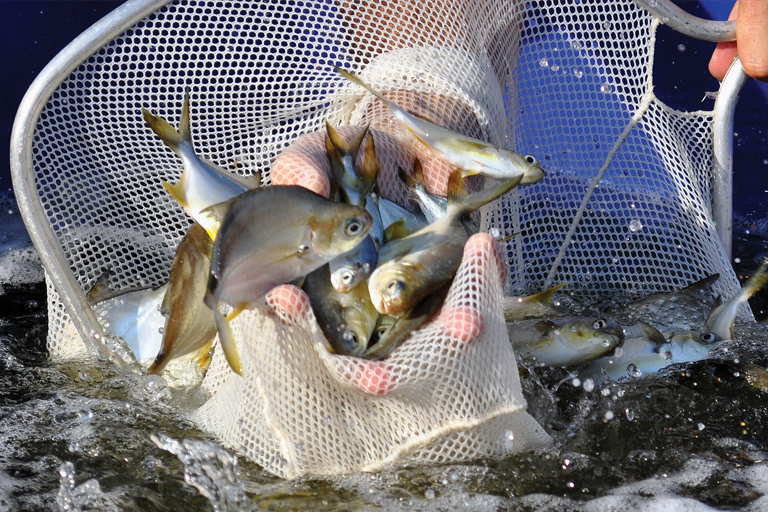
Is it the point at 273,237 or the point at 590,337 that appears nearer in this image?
the point at 273,237

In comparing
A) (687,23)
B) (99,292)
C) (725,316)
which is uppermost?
(687,23)

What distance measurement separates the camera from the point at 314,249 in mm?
1901

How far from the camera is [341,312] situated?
216 centimetres

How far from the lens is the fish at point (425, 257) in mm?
2068

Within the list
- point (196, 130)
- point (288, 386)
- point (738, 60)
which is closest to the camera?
point (288, 386)

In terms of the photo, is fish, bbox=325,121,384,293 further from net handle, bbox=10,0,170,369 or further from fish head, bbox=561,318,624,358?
net handle, bbox=10,0,170,369

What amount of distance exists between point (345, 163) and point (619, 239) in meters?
2.20

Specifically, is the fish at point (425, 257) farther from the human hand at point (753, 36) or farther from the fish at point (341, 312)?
the human hand at point (753, 36)

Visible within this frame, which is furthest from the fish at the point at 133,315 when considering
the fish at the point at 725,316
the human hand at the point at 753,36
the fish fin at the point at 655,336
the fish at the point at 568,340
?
the human hand at the point at 753,36

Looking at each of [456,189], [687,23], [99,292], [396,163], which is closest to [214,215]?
[456,189]

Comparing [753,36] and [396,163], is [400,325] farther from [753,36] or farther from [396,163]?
[753,36]

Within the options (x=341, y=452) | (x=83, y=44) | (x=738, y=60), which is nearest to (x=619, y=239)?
(x=738, y=60)

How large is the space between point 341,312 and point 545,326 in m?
1.12

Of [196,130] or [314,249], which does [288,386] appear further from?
[196,130]
